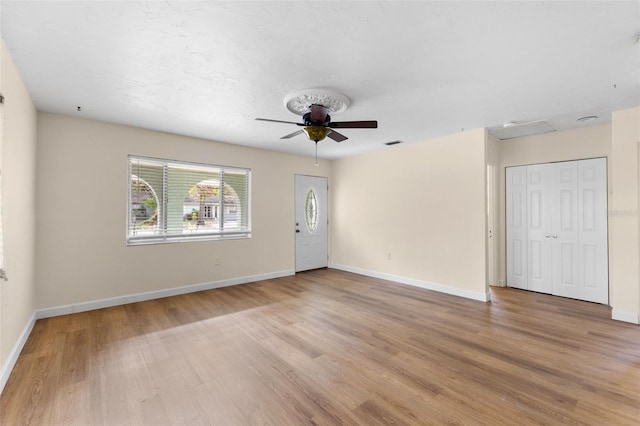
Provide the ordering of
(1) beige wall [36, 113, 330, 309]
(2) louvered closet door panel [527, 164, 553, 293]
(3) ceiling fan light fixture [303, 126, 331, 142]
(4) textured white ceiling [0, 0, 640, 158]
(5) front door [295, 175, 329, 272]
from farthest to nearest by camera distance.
A: (5) front door [295, 175, 329, 272]
(2) louvered closet door panel [527, 164, 553, 293]
(1) beige wall [36, 113, 330, 309]
(3) ceiling fan light fixture [303, 126, 331, 142]
(4) textured white ceiling [0, 0, 640, 158]

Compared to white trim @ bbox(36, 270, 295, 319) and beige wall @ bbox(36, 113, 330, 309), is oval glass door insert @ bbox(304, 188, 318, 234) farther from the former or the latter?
beige wall @ bbox(36, 113, 330, 309)

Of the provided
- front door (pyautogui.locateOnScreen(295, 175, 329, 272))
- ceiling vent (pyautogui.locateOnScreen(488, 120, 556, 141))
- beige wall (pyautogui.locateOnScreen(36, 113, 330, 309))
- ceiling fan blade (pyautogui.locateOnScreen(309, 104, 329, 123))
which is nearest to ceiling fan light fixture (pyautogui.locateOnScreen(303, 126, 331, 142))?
ceiling fan blade (pyautogui.locateOnScreen(309, 104, 329, 123))

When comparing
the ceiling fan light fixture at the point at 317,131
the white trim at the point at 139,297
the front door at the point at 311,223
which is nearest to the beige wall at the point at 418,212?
the front door at the point at 311,223

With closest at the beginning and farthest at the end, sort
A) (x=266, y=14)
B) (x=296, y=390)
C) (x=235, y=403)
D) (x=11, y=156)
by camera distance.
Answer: (x=266, y=14) → (x=235, y=403) → (x=296, y=390) → (x=11, y=156)

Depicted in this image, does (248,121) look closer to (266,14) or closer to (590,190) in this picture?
(266,14)

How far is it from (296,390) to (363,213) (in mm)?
4178

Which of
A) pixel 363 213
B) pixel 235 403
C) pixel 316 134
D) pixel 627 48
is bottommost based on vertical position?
pixel 235 403

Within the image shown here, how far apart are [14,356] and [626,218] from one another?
645cm

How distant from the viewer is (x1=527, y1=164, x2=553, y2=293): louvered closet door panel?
438 cm

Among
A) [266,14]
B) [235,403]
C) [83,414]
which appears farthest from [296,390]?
[266,14]

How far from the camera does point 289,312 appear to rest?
3.59 m

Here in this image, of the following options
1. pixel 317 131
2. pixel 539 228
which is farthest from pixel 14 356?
pixel 539 228

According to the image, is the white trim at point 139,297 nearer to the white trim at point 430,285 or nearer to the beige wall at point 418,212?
the white trim at point 430,285

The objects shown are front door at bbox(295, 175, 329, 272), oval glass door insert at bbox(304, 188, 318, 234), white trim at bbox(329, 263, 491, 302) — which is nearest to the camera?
white trim at bbox(329, 263, 491, 302)
